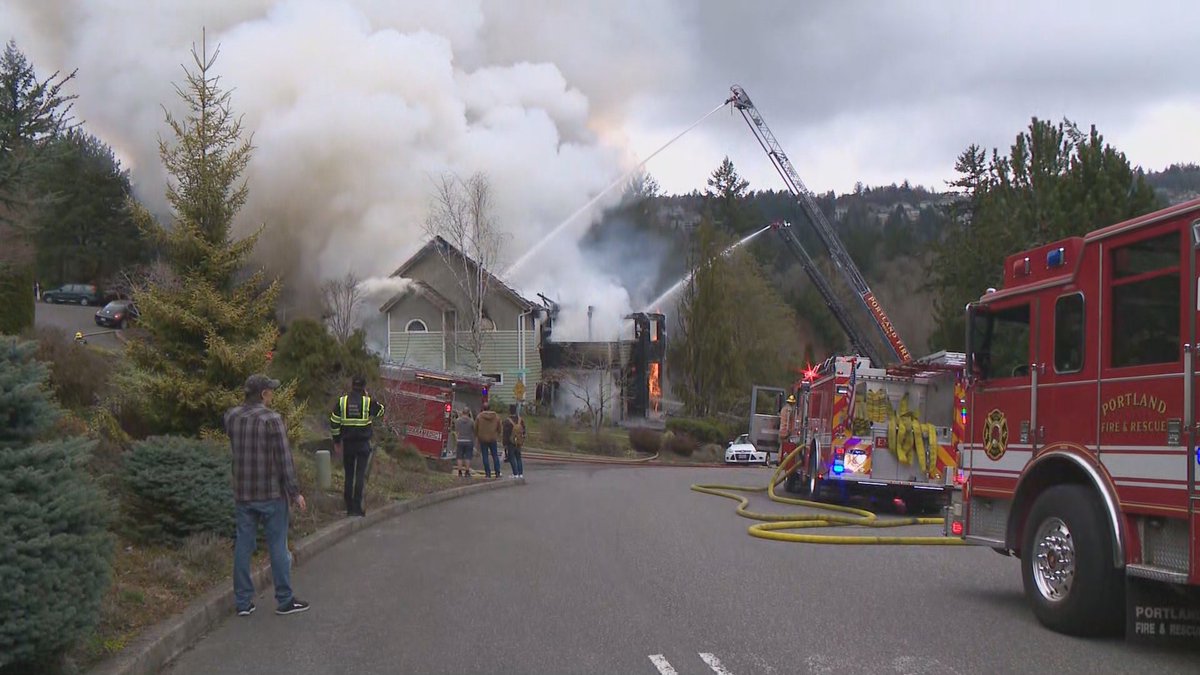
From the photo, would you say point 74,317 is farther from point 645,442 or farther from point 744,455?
point 744,455

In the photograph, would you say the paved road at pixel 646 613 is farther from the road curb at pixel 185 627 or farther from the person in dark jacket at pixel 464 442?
the person in dark jacket at pixel 464 442

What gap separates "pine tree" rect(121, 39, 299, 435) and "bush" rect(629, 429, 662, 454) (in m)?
31.6

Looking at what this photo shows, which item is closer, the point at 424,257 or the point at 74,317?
the point at 424,257

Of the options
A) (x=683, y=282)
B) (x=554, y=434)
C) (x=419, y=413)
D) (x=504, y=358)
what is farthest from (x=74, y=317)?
(x=683, y=282)

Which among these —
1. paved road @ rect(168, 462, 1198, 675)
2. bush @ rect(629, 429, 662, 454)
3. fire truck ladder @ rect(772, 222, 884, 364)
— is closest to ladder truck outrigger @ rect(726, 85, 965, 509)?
paved road @ rect(168, 462, 1198, 675)

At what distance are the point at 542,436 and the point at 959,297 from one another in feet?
55.8

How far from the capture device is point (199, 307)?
10773 mm

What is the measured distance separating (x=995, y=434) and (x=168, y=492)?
677cm

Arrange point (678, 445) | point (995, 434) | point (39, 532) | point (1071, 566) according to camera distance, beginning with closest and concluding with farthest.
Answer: point (39, 532) < point (1071, 566) < point (995, 434) < point (678, 445)

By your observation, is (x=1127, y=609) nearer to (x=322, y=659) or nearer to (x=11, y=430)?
(x=322, y=659)

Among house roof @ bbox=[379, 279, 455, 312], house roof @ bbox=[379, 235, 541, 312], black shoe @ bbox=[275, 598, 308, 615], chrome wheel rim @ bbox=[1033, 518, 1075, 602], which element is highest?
house roof @ bbox=[379, 235, 541, 312]

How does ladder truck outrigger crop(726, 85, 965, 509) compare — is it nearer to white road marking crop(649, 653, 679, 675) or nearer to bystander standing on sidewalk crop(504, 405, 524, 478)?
bystander standing on sidewalk crop(504, 405, 524, 478)

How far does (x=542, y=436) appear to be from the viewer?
1608 inches

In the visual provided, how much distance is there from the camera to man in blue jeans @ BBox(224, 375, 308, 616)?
7688mm
